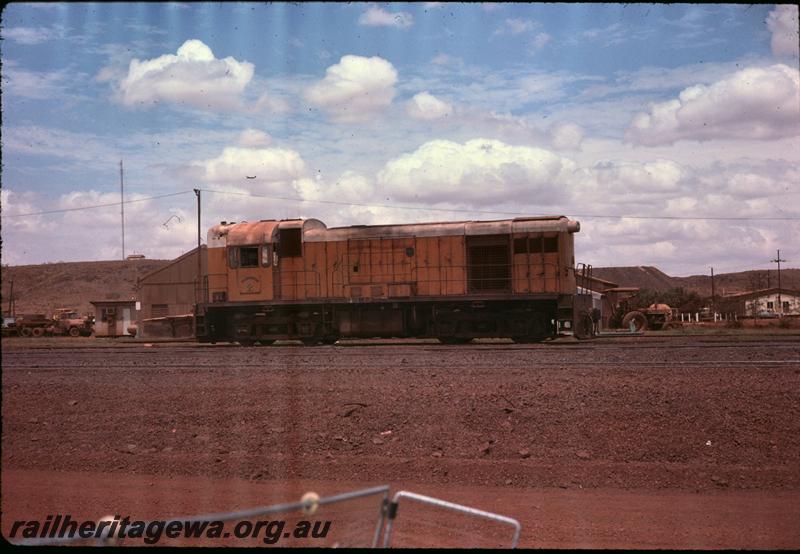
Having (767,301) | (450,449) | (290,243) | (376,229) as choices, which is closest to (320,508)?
(450,449)

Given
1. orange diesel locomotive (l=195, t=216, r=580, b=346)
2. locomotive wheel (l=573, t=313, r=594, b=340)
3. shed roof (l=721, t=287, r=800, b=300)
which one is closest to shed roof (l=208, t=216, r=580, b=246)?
orange diesel locomotive (l=195, t=216, r=580, b=346)

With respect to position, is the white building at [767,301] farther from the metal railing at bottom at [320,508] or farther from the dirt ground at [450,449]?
the metal railing at bottom at [320,508]

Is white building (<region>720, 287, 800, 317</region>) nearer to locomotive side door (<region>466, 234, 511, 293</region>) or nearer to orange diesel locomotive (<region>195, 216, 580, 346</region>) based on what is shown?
orange diesel locomotive (<region>195, 216, 580, 346</region>)

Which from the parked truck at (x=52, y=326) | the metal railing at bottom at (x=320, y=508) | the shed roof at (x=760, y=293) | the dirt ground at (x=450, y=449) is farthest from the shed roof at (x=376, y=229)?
the shed roof at (x=760, y=293)

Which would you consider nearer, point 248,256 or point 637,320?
point 248,256

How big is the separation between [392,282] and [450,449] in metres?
13.9

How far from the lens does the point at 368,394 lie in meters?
11.2

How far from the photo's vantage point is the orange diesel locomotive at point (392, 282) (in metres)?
22.1

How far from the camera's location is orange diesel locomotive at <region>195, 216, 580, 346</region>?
72.4 feet

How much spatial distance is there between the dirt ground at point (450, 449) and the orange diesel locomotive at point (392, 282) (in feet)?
29.5

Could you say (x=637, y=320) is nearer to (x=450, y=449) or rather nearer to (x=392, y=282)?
(x=392, y=282)

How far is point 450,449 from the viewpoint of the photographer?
9.26 meters

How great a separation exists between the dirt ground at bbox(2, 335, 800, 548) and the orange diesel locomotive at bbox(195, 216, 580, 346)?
9.00 metres

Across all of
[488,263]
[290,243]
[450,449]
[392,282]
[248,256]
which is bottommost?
[450,449]
